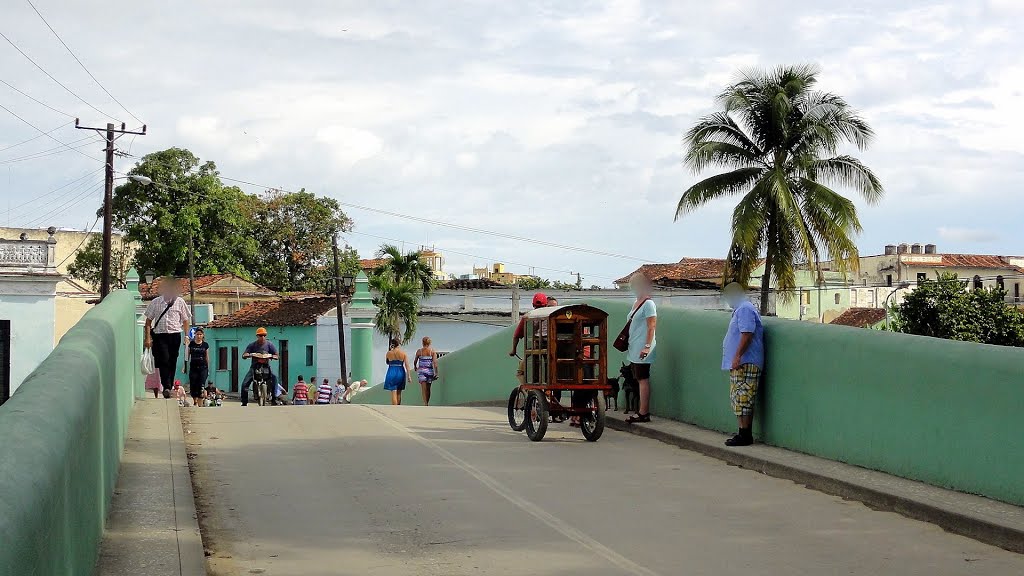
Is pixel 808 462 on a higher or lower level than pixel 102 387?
lower

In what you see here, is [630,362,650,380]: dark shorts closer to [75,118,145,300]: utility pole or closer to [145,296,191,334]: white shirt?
[145,296,191,334]: white shirt

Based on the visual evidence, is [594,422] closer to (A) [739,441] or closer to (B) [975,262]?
(A) [739,441]

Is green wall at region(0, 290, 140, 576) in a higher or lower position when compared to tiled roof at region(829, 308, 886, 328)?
lower

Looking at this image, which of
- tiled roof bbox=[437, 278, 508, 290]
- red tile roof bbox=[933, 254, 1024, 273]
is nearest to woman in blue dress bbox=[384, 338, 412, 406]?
tiled roof bbox=[437, 278, 508, 290]

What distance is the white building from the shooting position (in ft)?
94.1

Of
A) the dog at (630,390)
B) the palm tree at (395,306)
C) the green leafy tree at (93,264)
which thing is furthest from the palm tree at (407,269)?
the dog at (630,390)

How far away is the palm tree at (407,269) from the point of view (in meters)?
50.3

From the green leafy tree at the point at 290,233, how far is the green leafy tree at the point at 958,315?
1576 inches

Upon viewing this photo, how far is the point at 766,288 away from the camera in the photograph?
2816 centimetres

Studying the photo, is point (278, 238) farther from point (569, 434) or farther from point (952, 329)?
point (569, 434)

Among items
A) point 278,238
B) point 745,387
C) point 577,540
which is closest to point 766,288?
point 745,387

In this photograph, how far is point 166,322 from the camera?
1547cm

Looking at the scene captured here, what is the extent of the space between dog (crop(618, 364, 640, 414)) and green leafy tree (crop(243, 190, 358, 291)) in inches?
2133

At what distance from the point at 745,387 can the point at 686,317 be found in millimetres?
2254
